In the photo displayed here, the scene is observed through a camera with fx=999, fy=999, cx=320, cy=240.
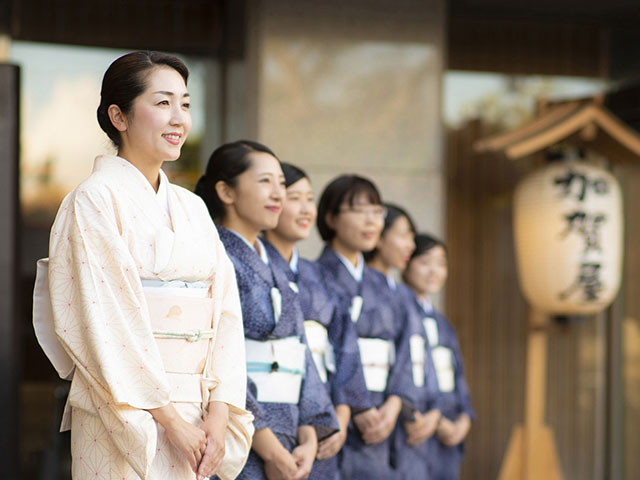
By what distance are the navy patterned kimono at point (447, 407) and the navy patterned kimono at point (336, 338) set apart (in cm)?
91

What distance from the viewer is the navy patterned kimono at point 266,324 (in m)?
3.46

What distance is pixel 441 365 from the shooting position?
17.2ft

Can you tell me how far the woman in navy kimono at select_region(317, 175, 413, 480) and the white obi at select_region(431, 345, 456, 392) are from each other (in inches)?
25.5

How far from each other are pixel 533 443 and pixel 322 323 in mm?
2557

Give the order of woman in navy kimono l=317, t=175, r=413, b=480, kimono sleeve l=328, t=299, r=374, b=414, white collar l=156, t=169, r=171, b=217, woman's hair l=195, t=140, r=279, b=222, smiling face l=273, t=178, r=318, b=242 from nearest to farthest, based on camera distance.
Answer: white collar l=156, t=169, r=171, b=217 < woman's hair l=195, t=140, r=279, b=222 < smiling face l=273, t=178, r=318, b=242 < kimono sleeve l=328, t=299, r=374, b=414 < woman in navy kimono l=317, t=175, r=413, b=480

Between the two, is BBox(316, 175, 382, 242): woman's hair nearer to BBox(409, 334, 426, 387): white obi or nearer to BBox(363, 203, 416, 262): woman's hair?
BBox(363, 203, 416, 262): woman's hair

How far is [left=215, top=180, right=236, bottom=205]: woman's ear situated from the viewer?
3555mm

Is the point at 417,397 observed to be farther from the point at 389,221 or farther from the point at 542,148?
the point at 542,148

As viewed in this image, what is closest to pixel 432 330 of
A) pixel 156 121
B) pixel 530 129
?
pixel 530 129

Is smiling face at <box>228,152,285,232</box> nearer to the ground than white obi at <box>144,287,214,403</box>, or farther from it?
farther from it

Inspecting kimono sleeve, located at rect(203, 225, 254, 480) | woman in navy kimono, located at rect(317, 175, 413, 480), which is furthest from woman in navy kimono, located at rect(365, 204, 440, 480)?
kimono sleeve, located at rect(203, 225, 254, 480)

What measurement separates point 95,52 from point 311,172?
1.62m

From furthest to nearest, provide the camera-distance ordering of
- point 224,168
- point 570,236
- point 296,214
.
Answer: point 570,236 → point 296,214 → point 224,168

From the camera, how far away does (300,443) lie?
3.68m
